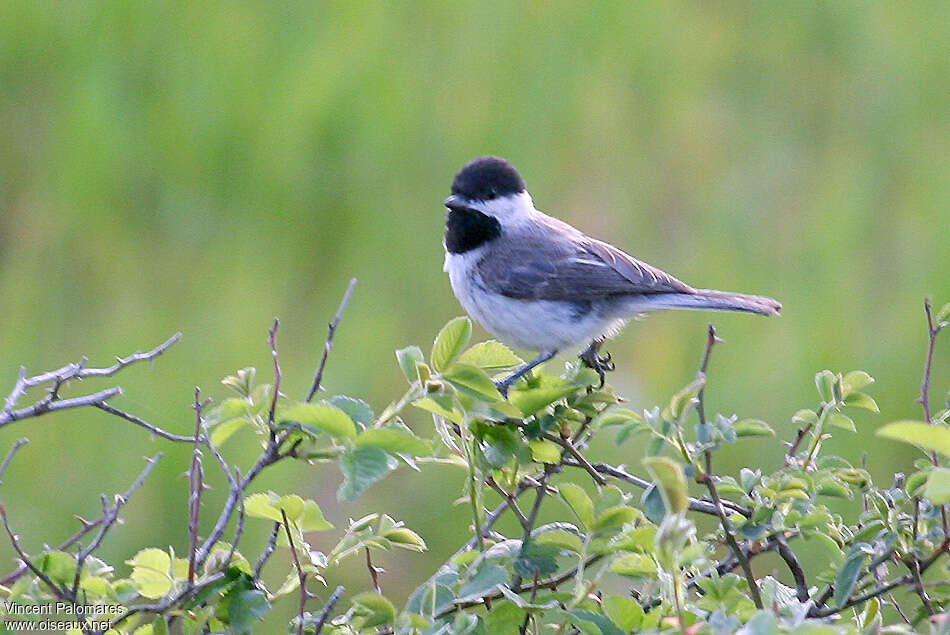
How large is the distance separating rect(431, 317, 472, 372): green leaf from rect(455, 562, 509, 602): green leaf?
25 centimetres

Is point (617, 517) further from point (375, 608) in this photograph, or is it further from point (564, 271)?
point (564, 271)

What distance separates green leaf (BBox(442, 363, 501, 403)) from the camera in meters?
1.44

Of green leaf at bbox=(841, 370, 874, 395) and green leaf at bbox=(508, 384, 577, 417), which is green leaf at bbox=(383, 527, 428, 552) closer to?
green leaf at bbox=(508, 384, 577, 417)

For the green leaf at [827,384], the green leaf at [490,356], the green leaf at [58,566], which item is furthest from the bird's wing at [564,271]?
the green leaf at [58,566]

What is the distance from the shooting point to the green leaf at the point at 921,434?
1.09m

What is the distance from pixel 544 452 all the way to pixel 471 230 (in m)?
1.68

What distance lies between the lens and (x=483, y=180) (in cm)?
323

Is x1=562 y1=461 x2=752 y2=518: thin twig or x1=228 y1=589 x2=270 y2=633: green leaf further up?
x1=562 y1=461 x2=752 y2=518: thin twig

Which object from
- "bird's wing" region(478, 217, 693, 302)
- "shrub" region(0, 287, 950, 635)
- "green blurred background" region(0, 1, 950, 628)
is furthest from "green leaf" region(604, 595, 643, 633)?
"green blurred background" region(0, 1, 950, 628)

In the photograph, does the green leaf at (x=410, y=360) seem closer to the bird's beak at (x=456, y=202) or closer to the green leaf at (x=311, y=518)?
the green leaf at (x=311, y=518)

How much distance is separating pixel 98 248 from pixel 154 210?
0.26 metres

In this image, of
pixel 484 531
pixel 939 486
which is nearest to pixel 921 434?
pixel 939 486

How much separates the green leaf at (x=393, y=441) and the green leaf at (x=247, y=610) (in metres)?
0.24

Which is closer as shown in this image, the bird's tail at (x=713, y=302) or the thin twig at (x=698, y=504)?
the thin twig at (x=698, y=504)
